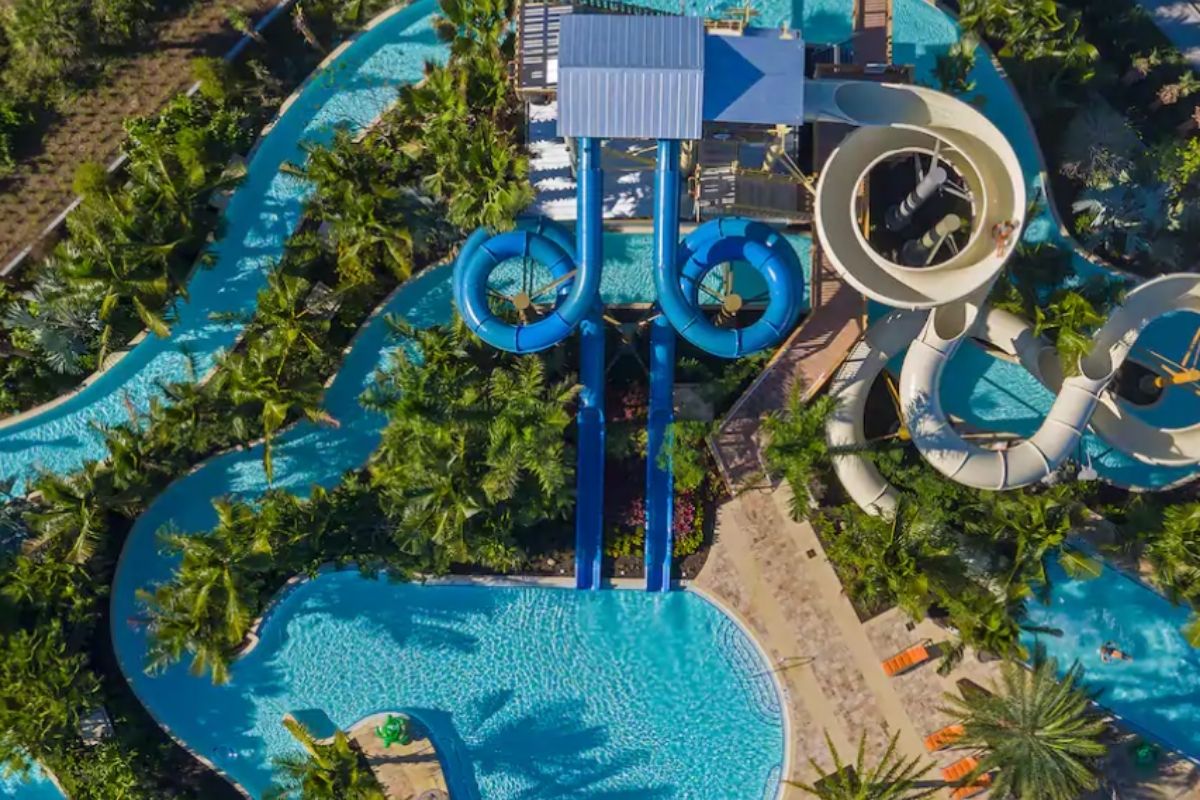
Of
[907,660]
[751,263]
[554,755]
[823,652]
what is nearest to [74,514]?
[554,755]

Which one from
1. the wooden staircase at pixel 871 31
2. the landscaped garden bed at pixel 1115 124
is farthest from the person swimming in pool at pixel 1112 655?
the wooden staircase at pixel 871 31

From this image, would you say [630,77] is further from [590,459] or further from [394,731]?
[394,731]

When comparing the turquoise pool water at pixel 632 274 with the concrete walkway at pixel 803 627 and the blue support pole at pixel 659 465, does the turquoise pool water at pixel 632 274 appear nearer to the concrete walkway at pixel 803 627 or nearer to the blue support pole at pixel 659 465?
the blue support pole at pixel 659 465

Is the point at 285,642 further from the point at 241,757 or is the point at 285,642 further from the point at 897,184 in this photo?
the point at 897,184

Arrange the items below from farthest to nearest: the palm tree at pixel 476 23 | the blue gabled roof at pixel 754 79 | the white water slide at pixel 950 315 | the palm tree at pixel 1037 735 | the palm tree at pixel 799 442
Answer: the palm tree at pixel 799 442, the palm tree at pixel 476 23, the white water slide at pixel 950 315, the palm tree at pixel 1037 735, the blue gabled roof at pixel 754 79

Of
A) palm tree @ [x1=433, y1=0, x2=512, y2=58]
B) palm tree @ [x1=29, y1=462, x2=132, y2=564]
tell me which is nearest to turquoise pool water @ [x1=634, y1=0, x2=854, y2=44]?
palm tree @ [x1=433, y1=0, x2=512, y2=58]
